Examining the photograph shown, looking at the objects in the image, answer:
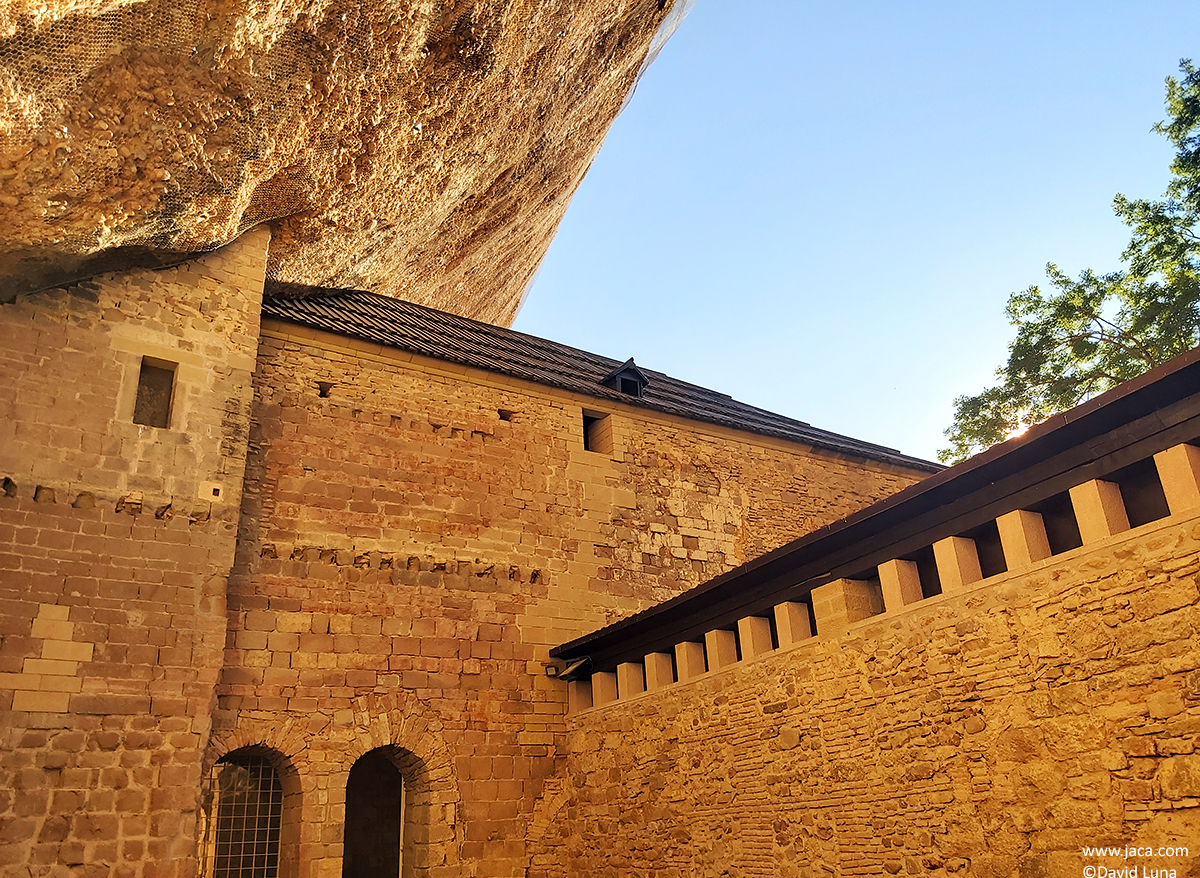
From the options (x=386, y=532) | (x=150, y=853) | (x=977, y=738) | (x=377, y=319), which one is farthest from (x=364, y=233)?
(x=977, y=738)

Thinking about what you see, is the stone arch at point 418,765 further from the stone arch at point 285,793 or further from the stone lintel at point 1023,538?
the stone lintel at point 1023,538

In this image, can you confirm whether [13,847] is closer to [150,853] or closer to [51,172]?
[150,853]

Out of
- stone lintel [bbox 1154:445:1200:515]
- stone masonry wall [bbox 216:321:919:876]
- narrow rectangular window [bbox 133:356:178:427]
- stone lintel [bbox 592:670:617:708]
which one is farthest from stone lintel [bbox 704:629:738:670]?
narrow rectangular window [bbox 133:356:178:427]

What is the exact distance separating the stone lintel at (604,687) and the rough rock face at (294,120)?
566 centimetres

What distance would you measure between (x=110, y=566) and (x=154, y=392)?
1.84 meters

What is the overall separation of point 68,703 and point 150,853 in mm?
1367

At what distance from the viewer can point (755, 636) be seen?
707cm

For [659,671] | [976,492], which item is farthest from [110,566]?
[976,492]

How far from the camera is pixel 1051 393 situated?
55.7 feet

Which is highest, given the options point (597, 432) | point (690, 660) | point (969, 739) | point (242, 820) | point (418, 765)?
point (597, 432)

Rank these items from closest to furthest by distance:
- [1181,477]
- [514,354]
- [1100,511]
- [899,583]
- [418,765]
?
1. [1181,477]
2. [1100,511]
3. [899,583]
4. [418,765]
5. [514,354]

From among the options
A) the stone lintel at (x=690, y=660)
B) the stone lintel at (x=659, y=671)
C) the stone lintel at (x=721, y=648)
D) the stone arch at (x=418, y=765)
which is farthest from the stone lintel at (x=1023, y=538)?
the stone arch at (x=418, y=765)

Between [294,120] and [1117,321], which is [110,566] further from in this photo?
[1117,321]

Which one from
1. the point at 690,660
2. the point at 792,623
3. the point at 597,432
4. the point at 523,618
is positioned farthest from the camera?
the point at 597,432
